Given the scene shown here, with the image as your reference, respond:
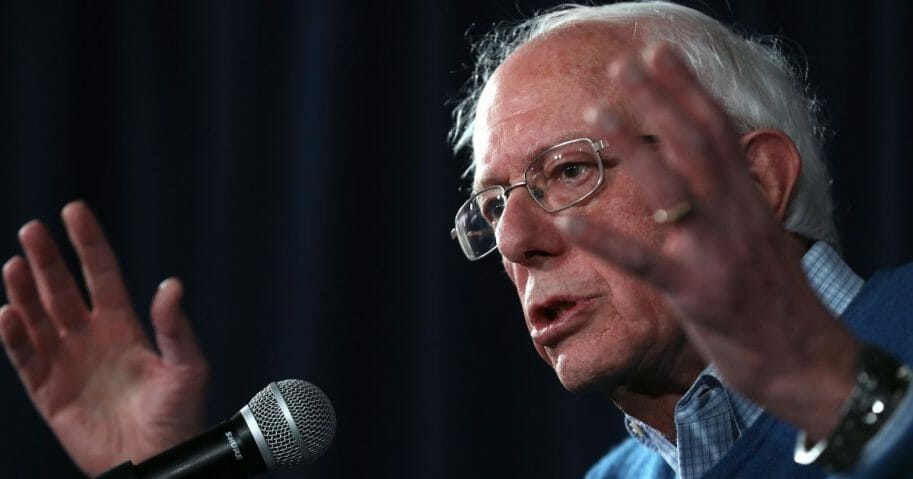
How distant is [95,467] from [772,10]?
6.89 ft

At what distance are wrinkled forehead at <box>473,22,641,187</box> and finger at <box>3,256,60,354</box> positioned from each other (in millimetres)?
819

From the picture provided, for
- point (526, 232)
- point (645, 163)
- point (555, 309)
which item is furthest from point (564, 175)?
point (645, 163)

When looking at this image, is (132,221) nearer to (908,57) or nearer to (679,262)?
(908,57)

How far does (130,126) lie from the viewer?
3.11m

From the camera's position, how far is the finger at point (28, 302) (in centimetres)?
188

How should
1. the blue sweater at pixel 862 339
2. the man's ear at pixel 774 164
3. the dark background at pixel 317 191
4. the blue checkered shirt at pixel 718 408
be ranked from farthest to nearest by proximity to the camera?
the dark background at pixel 317 191, the man's ear at pixel 774 164, the blue checkered shirt at pixel 718 408, the blue sweater at pixel 862 339

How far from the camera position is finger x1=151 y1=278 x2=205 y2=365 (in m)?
1.77

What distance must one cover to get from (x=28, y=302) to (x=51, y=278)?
6cm

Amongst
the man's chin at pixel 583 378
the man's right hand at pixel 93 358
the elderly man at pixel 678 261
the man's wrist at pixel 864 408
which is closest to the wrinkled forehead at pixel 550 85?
the elderly man at pixel 678 261

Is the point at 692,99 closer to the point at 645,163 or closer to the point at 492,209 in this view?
the point at 645,163

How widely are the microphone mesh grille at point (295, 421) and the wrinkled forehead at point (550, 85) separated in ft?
1.88

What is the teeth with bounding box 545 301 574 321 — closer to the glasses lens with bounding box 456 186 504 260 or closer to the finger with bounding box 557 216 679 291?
the glasses lens with bounding box 456 186 504 260

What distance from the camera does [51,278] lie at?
192 centimetres

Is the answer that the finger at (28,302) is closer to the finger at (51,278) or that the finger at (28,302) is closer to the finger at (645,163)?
the finger at (51,278)
